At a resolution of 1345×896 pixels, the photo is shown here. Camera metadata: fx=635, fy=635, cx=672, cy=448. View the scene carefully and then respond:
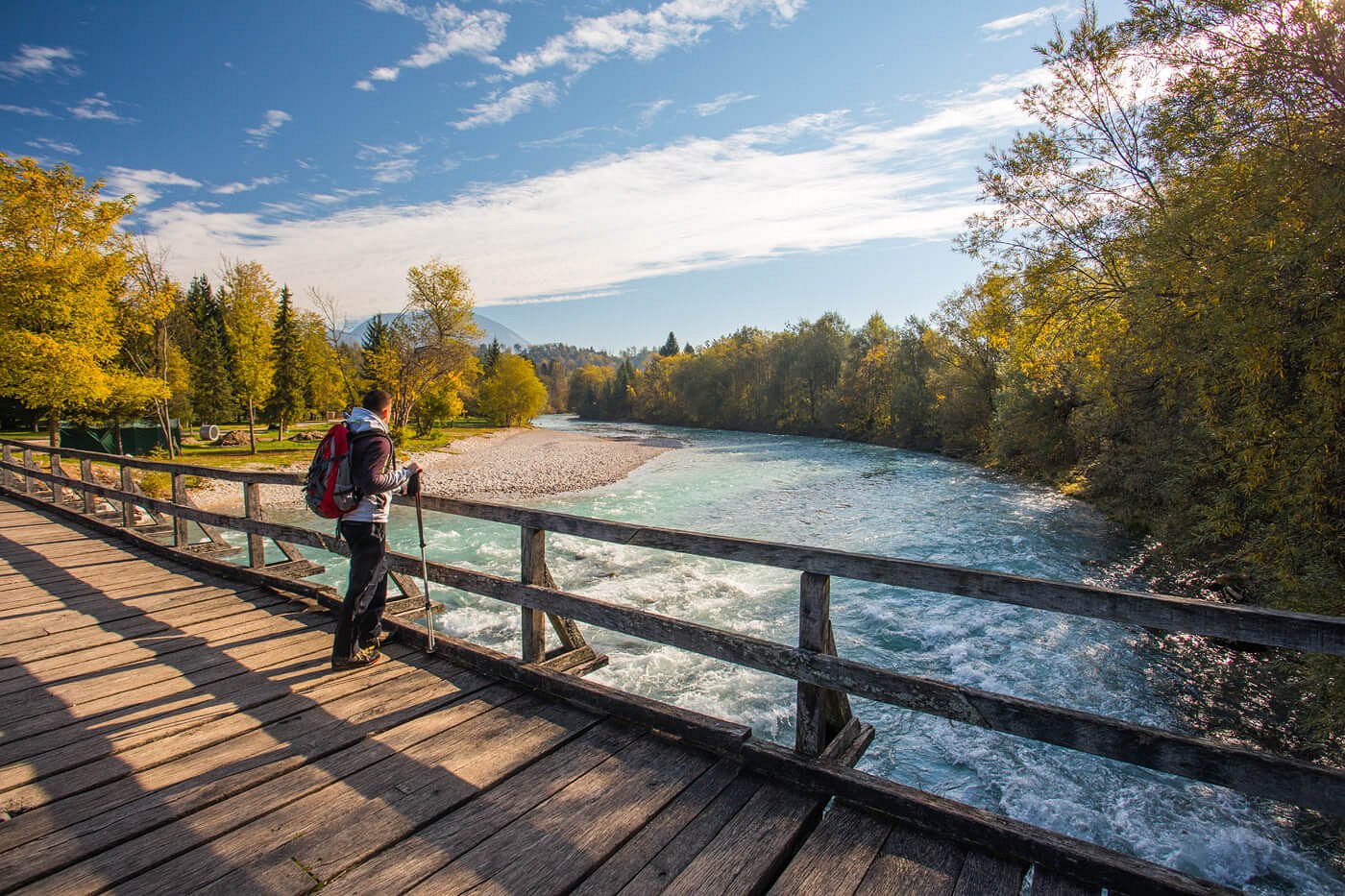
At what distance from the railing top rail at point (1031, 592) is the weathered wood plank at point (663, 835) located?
113 cm

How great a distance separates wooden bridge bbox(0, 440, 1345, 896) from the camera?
99.0 inches

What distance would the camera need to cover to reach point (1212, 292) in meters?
8.77

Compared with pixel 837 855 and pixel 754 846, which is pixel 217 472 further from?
pixel 837 855

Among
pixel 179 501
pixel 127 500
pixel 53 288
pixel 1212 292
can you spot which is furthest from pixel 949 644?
pixel 53 288

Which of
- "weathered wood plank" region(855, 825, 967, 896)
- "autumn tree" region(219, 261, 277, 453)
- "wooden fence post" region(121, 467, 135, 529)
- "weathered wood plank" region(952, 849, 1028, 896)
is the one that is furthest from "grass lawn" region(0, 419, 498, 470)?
"weathered wood plank" region(952, 849, 1028, 896)

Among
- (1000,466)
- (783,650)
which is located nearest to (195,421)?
(1000,466)

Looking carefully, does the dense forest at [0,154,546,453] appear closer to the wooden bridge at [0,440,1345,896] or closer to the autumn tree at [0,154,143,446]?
the autumn tree at [0,154,143,446]

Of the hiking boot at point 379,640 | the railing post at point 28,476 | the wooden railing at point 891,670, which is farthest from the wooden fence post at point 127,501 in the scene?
the wooden railing at point 891,670

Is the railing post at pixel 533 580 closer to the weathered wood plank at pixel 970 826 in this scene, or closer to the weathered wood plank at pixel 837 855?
the weathered wood plank at pixel 970 826

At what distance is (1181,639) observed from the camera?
10641 millimetres

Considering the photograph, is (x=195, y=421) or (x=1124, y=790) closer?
(x=1124, y=790)

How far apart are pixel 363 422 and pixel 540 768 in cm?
283

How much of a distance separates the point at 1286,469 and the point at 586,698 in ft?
31.7

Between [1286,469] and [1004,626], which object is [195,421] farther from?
[1286,469]
